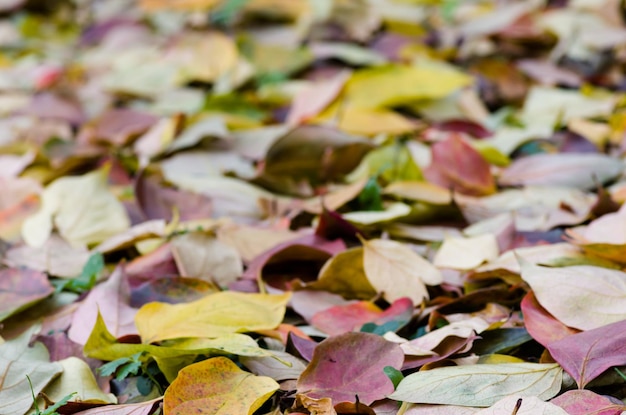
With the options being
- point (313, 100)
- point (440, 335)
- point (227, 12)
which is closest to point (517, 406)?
point (440, 335)

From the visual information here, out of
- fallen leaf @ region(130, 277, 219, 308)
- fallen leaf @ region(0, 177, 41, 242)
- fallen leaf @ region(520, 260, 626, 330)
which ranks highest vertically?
fallen leaf @ region(520, 260, 626, 330)

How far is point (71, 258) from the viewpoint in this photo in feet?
2.46

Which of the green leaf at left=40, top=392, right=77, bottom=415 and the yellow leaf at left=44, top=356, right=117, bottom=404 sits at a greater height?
the green leaf at left=40, top=392, right=77, bottom=415

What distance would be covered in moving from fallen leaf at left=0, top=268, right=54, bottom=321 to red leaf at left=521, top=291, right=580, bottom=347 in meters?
0.39

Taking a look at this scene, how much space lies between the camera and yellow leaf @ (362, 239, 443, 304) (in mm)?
643

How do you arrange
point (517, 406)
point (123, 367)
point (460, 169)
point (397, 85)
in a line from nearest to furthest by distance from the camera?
1. point (517, 406)
2. point (123, 367)
3. point (460, 169)
4. point (397, 85)

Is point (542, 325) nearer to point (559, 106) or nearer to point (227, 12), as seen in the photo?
point (559, 106)

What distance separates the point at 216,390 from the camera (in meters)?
0.51

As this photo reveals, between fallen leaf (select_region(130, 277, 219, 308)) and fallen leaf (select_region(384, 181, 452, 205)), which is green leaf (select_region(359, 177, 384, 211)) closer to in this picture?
fallen leaf (select_region(384, 181, 452, 205))

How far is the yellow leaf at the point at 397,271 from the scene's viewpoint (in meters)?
0.64

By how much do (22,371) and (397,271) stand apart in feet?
0.98

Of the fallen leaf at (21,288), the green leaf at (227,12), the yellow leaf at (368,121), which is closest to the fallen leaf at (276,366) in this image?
the fallen leaf at (21,288)

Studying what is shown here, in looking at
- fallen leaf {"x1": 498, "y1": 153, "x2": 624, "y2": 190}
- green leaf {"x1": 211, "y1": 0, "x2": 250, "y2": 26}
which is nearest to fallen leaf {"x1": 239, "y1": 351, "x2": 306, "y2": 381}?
fallen leaf {"x1": 498, "y1": 153, "x2": 624, "y2": 190}

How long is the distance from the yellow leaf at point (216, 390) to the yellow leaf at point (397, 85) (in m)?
0.67
